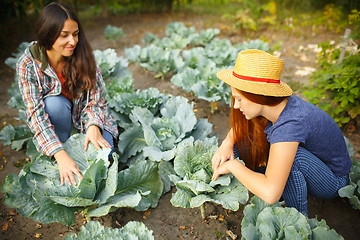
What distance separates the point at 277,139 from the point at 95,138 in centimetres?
139

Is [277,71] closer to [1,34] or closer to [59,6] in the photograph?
[59,6]

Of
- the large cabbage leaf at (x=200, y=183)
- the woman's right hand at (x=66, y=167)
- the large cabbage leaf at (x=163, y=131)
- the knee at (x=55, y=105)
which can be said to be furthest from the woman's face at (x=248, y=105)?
the knee at (x=55, y=105)

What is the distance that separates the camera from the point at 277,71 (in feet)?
4.42

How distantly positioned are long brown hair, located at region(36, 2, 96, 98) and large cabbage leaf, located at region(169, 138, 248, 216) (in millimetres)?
1075

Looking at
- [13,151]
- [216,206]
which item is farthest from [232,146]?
[13,151]

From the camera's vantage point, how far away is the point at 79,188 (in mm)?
1546

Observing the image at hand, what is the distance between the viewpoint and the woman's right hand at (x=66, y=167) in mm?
1702

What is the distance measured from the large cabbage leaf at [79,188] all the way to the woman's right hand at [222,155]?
50 centimetres

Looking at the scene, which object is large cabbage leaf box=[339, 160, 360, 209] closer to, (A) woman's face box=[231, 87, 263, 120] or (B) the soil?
(B) the soil

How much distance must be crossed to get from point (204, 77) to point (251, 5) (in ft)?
16.4

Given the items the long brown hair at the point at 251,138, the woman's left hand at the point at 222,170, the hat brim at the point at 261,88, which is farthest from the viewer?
the long brown hair at the point at 251,138

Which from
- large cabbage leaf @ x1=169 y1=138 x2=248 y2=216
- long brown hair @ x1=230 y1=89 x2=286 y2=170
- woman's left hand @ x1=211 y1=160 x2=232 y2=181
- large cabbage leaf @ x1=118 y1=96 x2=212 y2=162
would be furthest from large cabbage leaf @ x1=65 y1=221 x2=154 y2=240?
long brown hair @ x1=230 y1=89 x2=286 y2=170

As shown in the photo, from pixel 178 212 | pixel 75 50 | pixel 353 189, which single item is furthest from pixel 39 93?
pixel 353 189

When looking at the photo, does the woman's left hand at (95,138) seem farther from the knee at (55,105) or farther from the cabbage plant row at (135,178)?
the knee at (55,105)
